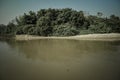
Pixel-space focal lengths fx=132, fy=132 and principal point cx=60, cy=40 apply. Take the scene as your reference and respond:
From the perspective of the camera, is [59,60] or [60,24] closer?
[59,60]

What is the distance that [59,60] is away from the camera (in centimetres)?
233

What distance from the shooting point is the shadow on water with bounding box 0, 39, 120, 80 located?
2221mm

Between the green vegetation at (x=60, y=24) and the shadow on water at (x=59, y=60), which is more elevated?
the green vegetation at (x=60, y=24)

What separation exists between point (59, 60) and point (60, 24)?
0.73 metres

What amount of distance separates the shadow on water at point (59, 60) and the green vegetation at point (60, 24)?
20 centimetres

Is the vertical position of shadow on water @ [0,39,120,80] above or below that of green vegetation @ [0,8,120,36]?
below

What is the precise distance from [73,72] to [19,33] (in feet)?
4.07

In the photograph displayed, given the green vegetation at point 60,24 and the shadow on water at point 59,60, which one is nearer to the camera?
the shadow on water at point 59,60

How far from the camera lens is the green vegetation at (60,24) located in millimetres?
2527

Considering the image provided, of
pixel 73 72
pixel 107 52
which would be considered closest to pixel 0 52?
pixel 73 72

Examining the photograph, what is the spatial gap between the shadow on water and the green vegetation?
0.20m

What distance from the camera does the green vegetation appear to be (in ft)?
8.29

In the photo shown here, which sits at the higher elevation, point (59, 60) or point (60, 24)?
point (60, 24)

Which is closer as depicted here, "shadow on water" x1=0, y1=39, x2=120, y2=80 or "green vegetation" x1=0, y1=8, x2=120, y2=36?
"shadow on water" x1=0, y1=39, x2=120, y2=80
